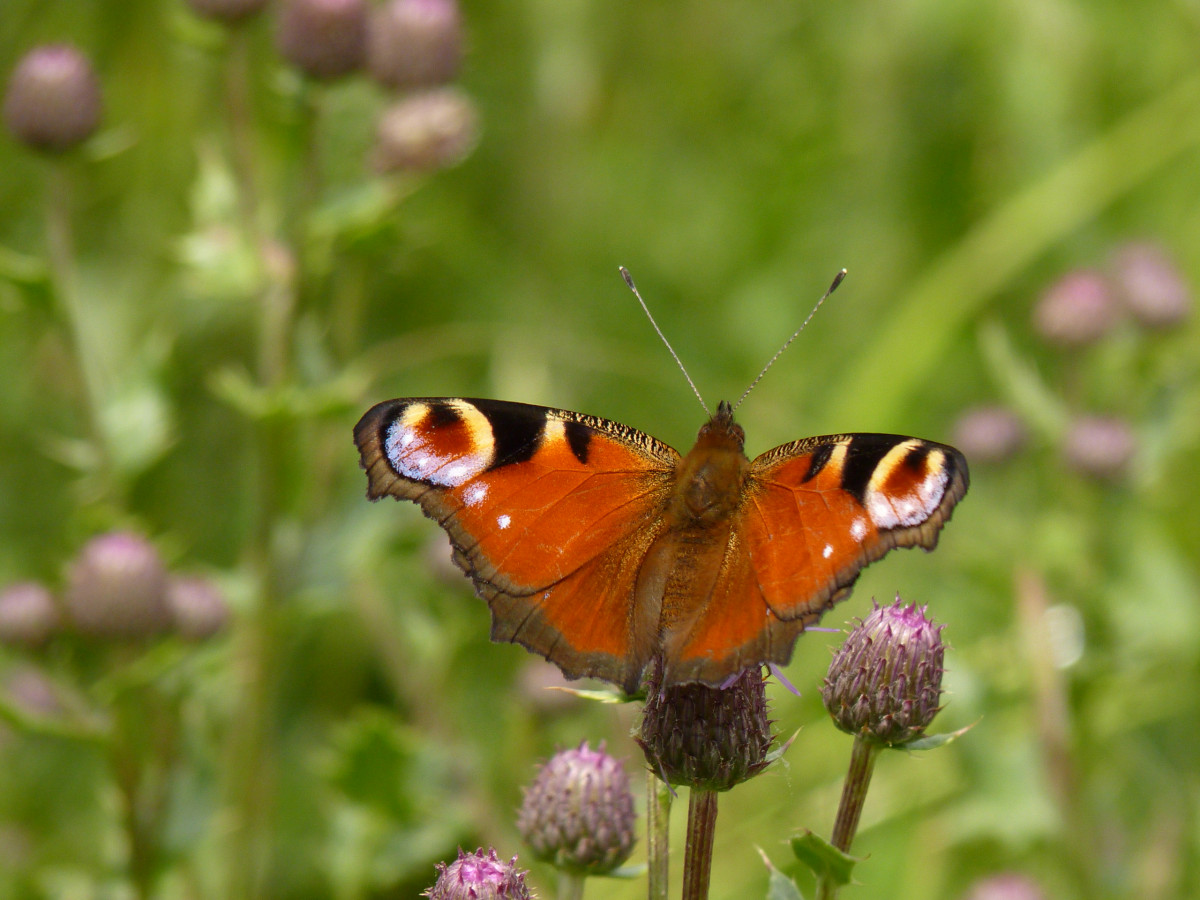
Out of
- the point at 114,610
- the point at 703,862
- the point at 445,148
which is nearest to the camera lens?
the point at 703,862

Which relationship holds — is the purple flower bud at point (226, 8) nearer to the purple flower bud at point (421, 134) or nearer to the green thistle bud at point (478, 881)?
the purple flower bud at point (421, 134)

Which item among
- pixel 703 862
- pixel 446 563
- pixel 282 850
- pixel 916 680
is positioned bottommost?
pixel 703 862

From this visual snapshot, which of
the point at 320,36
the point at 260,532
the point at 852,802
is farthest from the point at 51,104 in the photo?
the point at 852,802

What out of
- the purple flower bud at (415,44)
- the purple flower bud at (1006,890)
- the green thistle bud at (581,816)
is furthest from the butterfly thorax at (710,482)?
the purple flower bud at (415,44)

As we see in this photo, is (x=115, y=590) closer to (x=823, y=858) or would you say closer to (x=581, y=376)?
(x=823, y=858)

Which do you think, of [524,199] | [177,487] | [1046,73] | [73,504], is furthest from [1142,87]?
[73,504]

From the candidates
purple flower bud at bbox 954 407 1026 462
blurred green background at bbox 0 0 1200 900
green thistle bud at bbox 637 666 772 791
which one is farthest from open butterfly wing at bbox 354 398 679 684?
purple flower bud at bbox 954 407 1026 462

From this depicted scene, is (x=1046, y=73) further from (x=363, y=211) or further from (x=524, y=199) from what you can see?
(x=363, y=211)
